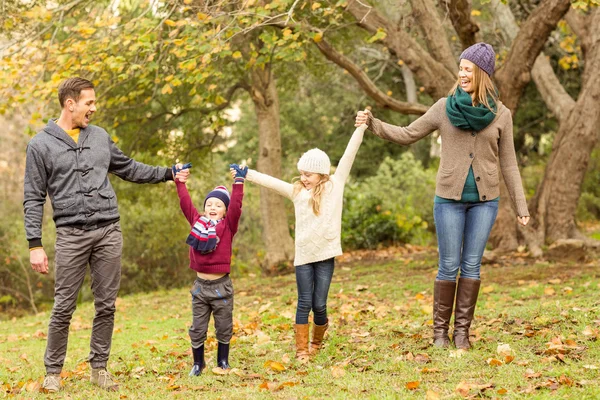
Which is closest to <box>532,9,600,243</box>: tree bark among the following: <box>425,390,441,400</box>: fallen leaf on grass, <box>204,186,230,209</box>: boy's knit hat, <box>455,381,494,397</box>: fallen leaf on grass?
<box>204,186,230,209</box>: boy's knit hat

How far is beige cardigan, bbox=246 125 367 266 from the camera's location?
5.66 meters

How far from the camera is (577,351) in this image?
5285mm

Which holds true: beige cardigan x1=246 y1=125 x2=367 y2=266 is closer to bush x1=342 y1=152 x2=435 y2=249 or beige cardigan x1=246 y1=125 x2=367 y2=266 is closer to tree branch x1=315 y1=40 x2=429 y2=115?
tree branch x1=315 y1=40 x2=429 y2=115

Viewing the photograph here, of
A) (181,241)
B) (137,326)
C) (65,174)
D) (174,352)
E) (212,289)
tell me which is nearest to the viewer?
(65,174)

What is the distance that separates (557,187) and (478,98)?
767cm

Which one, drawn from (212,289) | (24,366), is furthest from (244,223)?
(212,289)

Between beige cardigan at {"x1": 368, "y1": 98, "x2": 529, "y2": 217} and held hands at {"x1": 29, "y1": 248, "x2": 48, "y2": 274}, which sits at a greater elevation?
beige cardigan at {"x1": 368, "y1": 98, "x2": 529, "y2": 217}

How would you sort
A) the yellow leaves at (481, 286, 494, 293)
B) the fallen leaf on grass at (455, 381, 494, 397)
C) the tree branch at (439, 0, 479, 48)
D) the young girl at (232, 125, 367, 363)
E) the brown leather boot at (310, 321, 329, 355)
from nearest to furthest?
the fallen leaf on grass at (455, 381, 494, 397)
the young girl at (232, 125, 367, 363)
the brown leather boot at (310, 321, 329, 355)
the yellow leaves at (481, 286, 494, 293)
the tree branch at (439, 0, 479, 48)

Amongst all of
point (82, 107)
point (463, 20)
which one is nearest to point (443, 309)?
point (82, 107)

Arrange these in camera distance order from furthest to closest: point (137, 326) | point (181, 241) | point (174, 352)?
point (181, 241), point (137, 326), point (174, 352)

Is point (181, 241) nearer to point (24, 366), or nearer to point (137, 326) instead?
point (137, 326)

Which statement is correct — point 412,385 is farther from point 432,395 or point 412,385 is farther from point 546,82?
point 546,82

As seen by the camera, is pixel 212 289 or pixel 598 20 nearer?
pixel 212 289

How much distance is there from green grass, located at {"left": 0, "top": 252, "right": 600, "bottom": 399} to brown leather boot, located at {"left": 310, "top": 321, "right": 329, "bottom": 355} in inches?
2.8
